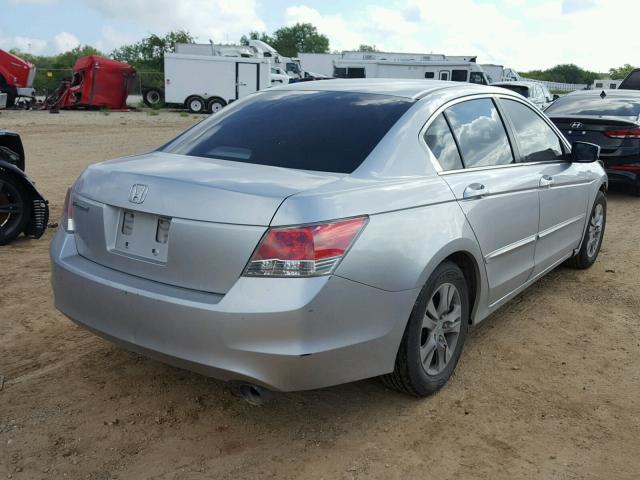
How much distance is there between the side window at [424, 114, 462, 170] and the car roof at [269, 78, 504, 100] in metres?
0.21

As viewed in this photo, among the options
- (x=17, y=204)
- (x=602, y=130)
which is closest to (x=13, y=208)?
(x=17, y=204)

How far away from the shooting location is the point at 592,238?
5.62 m

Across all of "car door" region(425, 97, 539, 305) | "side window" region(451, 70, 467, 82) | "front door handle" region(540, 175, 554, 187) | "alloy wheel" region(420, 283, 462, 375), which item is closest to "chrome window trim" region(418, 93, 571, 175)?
"car door" region(425, 97, 539, 305)

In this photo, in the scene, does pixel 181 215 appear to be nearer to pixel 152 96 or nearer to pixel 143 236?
pixel 143 236

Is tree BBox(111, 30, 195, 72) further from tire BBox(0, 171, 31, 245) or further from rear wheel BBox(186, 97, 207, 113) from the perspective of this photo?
tire BBox(0, 171, 31, 245)

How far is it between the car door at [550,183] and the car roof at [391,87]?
43 centimetres

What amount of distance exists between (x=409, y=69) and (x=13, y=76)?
18.0 metres

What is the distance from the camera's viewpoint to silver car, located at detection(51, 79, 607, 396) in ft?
8.33

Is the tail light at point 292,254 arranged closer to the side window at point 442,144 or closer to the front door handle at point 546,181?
the side window at point 442,144

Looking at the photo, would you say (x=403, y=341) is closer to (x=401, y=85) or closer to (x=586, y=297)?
(x=401, y=85)

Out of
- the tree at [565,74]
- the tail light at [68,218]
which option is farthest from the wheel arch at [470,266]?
the tree at [565,74]

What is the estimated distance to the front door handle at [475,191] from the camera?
11.0 ft

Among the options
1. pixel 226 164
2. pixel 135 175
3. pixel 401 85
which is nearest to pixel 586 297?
pixel 401 85

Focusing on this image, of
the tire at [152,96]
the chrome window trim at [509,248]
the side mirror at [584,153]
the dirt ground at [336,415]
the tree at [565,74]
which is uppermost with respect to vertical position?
the tree at [565,74]
